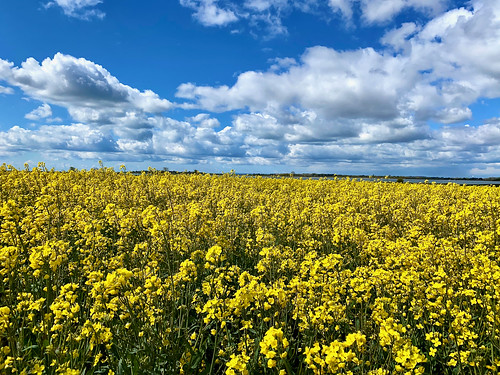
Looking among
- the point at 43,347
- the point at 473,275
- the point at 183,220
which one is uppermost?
the point at 183,220

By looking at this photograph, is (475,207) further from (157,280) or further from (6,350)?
(6,350)

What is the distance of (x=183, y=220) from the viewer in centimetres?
661

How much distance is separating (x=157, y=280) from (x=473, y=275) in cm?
443

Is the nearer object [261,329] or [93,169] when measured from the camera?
[261,329]

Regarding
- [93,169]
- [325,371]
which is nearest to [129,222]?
[325,371]

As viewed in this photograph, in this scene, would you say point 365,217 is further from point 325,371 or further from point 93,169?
point 93,169

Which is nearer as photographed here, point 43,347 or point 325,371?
point 325,371

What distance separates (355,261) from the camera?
22.9 feet

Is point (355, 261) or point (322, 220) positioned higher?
point (322, 220)

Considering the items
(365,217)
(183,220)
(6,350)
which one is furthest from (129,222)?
(365,217)

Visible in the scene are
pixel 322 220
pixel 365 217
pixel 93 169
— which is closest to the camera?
pixel 322 220

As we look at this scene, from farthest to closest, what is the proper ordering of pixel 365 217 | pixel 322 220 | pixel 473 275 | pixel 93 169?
pixel 93 169 → pixel 365 217 → pixel 322 220 → pixel 473 275

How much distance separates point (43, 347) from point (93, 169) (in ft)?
54.3

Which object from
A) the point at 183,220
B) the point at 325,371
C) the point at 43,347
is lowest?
the point at 43,347
